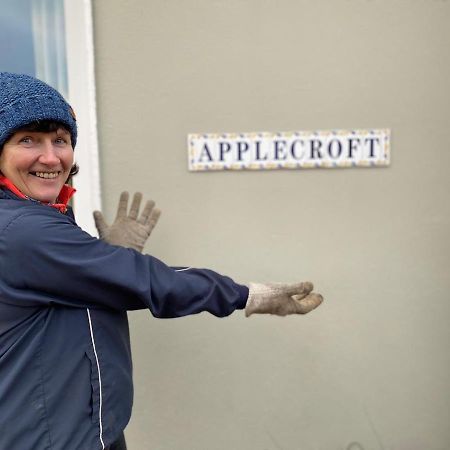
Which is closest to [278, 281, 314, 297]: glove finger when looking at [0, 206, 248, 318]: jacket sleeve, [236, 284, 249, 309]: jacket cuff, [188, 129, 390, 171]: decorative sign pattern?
[236, 284, 249, 309]: jacket cuff

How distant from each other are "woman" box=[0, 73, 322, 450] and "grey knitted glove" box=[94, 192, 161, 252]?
0.41 m

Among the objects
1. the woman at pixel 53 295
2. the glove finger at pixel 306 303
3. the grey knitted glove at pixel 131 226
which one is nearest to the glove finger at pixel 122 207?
the grey knitted glove at pixel 131 226

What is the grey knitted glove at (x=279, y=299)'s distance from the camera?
137 centimetres

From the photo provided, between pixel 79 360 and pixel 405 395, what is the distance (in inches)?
56.9

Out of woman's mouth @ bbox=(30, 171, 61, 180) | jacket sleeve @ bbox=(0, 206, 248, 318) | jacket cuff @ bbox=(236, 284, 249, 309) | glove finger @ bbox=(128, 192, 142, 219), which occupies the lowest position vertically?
jacket cuff @ bbox=(236, 284, 249, 309)

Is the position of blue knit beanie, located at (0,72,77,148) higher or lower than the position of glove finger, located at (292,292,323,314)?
higher

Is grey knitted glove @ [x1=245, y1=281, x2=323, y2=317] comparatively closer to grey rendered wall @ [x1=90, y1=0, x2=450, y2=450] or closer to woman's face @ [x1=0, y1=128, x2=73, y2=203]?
grey rendered wall @ [x1=90, y1=0, x2=450, y2=450]

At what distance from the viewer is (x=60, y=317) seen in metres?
1.15

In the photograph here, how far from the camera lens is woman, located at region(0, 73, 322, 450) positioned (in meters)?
1.08

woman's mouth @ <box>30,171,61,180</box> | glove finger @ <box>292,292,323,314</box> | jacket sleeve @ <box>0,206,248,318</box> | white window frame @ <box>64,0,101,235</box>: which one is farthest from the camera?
white window frame @ <box>64,0,101,235</box>

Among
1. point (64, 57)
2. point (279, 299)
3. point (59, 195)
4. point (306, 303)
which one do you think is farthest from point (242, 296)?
point (64, 57)

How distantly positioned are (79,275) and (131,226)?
1.80 ft

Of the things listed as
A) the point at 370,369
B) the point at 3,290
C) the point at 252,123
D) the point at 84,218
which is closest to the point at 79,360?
the point at 3,290

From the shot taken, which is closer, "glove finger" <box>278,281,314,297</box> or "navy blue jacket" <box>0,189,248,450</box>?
"navy blue jacket" <box>0,189,248,450</box>
